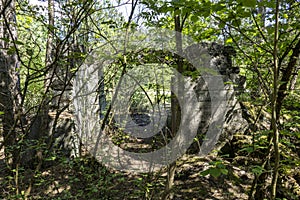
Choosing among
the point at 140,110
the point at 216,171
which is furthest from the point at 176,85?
the point at 140,110

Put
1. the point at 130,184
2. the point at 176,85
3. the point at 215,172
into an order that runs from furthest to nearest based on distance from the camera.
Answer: the point at 130,184 → the point at 176,85 → the point at 215,172

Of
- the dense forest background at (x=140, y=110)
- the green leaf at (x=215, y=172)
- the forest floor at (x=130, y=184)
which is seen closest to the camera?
the green leaf at (x=215, y=172)

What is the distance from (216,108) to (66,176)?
2.32 m

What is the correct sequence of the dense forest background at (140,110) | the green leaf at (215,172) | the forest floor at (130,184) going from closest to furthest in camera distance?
1. the green leaf at (215,172)
2. the dense forest background at (140,110)
3. the forest floor at (130,184)

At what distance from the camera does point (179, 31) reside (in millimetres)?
1977

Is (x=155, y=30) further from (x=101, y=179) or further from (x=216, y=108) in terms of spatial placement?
(x=101, y=179)

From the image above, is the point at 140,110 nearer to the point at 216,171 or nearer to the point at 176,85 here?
the point at 176,85

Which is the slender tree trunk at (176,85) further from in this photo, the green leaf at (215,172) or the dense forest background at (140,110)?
the green leaf at (215,172)

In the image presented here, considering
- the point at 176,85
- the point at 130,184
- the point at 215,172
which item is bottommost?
the point at 130,184

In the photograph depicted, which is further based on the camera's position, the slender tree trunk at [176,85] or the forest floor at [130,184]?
the forest floor at [130,184]

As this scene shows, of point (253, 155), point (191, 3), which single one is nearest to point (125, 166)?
point (253, 155)

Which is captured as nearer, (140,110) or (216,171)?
(216,171)

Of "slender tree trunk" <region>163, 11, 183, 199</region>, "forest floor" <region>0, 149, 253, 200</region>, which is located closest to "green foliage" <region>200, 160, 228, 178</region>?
"slender tree trunk" <region>163, 11, 183, 199</region>

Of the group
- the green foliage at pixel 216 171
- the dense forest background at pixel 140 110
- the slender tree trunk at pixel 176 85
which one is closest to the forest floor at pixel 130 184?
the dense forest background at pixel 140 110
